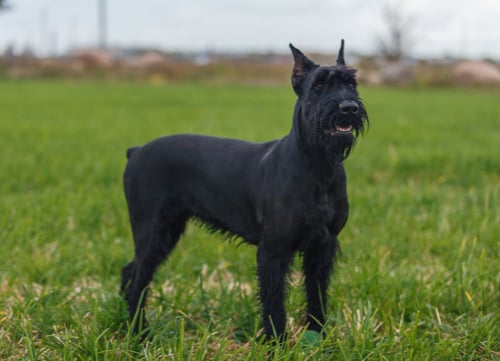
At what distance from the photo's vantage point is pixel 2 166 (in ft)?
29.2

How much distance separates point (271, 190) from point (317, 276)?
65 centimetres

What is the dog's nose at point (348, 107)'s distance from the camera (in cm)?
293

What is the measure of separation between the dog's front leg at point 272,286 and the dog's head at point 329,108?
0.62 m

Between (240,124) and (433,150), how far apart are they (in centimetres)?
578

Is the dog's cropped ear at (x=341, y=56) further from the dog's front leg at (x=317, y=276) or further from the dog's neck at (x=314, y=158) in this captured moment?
the dog's front leg at (x=317, y=276)

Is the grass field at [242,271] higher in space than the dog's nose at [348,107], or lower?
lower

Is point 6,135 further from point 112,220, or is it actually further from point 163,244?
point 163,244

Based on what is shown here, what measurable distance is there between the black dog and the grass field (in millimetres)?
307

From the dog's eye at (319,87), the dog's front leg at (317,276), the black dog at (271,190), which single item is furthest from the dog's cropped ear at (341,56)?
the dog's front leg at (317,276)

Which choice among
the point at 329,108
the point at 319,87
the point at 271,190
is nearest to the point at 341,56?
the point at 319,87

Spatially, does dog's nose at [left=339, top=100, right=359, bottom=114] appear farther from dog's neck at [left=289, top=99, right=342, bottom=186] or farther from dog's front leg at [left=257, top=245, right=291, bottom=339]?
dog's front leg at [left=257, top=245, right=291, bottom=339]

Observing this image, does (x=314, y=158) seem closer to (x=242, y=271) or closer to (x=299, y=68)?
(x=299, y=68)

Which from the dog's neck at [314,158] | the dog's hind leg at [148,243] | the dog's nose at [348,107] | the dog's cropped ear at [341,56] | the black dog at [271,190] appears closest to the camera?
the dog's nose at [348,107]

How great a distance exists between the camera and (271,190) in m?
3.30
